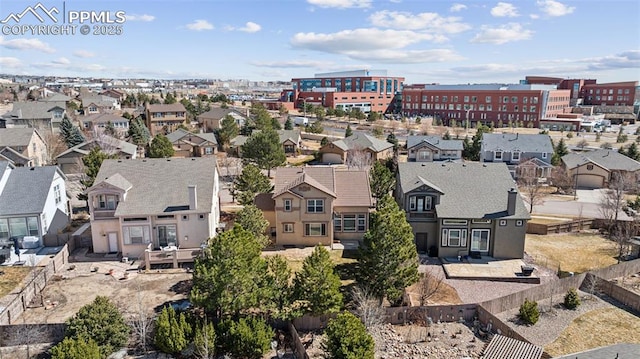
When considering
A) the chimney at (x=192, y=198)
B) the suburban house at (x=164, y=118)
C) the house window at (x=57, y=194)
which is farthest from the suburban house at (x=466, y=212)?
the suburban house at (x=164, y=118)

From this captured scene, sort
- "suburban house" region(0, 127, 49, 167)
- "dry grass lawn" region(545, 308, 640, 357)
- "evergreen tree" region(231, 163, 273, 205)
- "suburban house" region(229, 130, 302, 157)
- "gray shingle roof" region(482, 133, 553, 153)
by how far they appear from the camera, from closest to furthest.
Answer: "dry grass lawn" region(545, 308, 640, 357)
"evergreen tree" region(231, 163, 273, 205)
"suburban house" region(0, 127, 49, 167)
"gray shingle roof" region(482, 133, 553, 153)
"suburban house" region(229, 130, 302, 157)

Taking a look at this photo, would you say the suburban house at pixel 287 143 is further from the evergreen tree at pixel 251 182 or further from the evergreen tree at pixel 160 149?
the evergreen tree at pixel 251 182

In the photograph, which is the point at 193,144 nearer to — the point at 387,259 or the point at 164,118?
the point at 164,118

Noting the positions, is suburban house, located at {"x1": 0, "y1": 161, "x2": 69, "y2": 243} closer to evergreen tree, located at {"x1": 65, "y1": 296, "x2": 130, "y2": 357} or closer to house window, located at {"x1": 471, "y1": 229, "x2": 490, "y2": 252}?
evergreen tree, located at {"x1": 65, "y1": 296, "x2": 130, "y2": 357}

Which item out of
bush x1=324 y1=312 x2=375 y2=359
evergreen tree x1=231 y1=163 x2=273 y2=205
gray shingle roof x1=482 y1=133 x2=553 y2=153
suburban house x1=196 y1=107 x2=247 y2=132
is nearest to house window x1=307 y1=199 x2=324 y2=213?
evergreen tree x1=231 y1=163 x2=273 y2=205

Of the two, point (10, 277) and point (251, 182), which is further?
point (251, 182)

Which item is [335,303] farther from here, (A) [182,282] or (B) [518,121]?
(B) [518,121]

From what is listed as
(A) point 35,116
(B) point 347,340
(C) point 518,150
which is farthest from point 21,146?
(C) point 518,150
